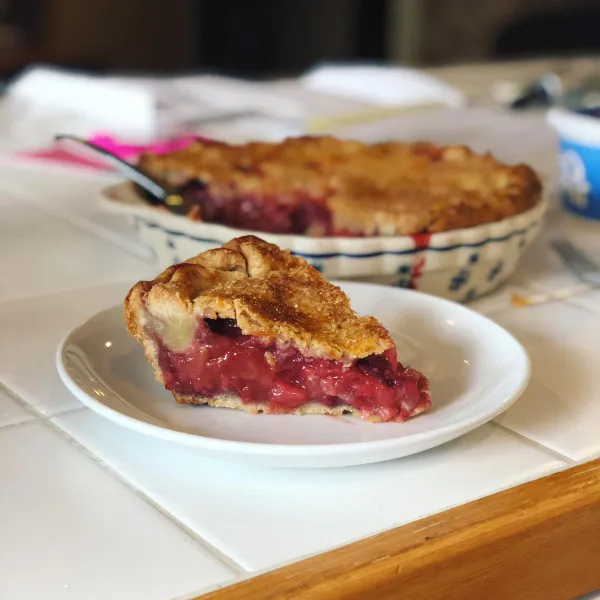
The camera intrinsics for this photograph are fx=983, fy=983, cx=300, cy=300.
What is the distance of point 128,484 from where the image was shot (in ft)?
1.94

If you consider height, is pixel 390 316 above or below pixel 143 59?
above

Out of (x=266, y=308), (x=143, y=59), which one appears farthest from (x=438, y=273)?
(x=143, y=59)

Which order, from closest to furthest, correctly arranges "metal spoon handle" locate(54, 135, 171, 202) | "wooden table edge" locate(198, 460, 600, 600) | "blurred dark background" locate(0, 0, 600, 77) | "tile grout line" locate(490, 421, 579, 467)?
"wooden table edge" locate(198, 460, 600, 600) < "tile grout line" locate(490, 421, 579, 467) < "metal spoon handle" locate(54, 135, 171, 202) < "blurred dark background" locate(0, 0, 600, 77)

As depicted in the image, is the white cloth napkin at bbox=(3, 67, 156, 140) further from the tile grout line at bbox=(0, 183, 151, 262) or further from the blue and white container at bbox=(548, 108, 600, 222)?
the blue and white container at bbox=(548, 108, 600, 222)

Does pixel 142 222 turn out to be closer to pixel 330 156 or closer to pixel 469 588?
pixel 330 156

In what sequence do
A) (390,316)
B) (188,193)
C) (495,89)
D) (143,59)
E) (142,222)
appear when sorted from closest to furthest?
(390,316)
(142,222)
(188,193)
(495,89)
(143,59)

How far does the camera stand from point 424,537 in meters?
0.53

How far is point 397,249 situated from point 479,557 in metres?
0.37

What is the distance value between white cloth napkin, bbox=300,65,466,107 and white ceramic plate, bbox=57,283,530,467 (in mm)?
1164

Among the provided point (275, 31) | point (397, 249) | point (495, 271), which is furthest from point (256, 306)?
point (275, 31)

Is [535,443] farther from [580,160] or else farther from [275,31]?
[275,31]

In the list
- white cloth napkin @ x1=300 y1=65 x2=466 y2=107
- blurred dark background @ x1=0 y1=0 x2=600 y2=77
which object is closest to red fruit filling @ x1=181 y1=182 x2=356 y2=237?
white cloth napkin @ x1=300 y1=65 x2=466 y2=107

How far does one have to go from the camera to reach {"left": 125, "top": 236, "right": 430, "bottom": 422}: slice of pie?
0.65 metres

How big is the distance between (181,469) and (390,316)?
0.84ft
